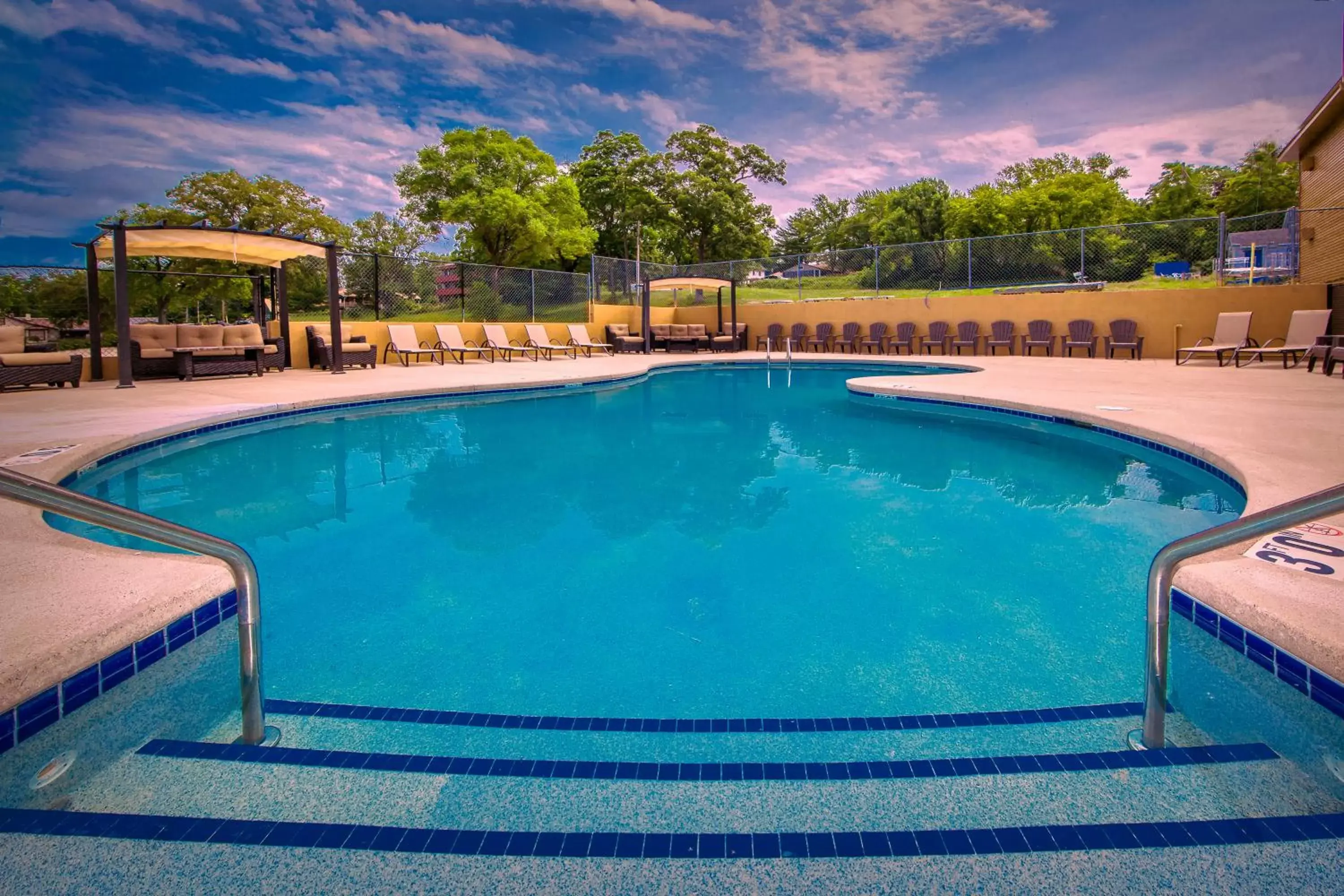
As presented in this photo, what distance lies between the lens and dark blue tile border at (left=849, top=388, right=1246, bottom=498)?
4379 millimetres

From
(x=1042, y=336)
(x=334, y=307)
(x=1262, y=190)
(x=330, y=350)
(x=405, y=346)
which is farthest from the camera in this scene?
(x=1262, y=190)

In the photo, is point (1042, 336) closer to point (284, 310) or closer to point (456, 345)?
point (456, 345)

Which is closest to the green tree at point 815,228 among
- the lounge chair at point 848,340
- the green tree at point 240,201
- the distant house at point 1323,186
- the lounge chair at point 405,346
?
the green tree at point 240,201

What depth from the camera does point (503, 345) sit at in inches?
635

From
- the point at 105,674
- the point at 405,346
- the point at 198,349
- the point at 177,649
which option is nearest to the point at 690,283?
the point at 405,346

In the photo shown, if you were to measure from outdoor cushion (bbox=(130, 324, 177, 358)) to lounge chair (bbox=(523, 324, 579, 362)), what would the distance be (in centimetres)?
691

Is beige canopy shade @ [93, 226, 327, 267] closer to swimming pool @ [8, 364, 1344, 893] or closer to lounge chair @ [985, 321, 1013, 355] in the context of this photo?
swimming pool @ [8, 364, 1344, 893]

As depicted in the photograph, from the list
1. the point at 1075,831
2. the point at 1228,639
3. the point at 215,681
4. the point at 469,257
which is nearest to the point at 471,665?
the point at 215,681

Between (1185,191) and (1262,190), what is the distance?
3335mm

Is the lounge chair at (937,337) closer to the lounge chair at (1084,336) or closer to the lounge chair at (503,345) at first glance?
the lounge chair at (1084,336)

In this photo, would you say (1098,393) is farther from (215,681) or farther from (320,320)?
(320,320)

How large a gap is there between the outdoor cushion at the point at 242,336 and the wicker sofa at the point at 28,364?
7.12 feet

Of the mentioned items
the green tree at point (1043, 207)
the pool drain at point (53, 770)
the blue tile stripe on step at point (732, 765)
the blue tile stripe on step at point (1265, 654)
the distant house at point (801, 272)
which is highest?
the green tree at point (1043, 207)

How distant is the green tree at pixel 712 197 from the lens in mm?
37688
